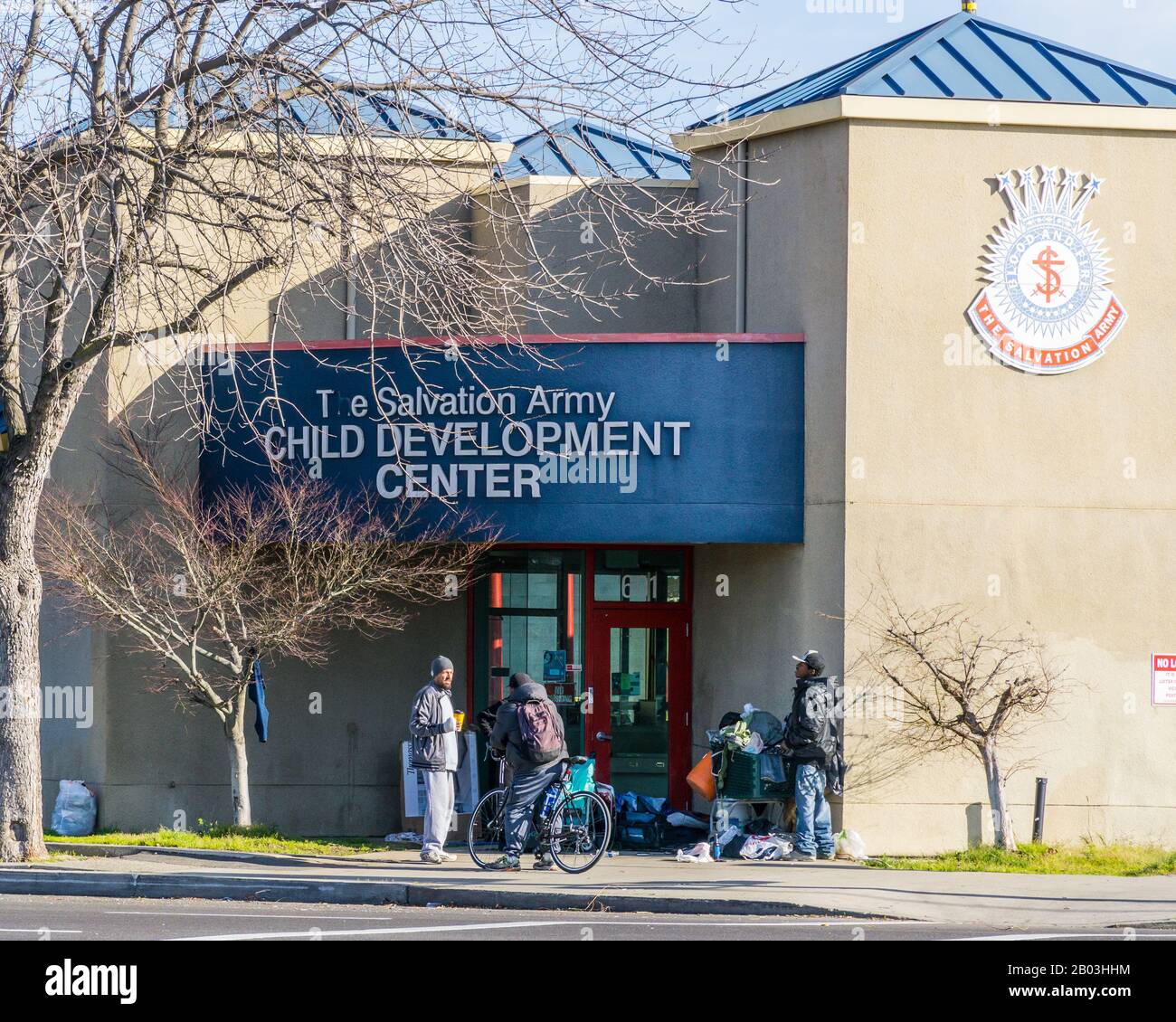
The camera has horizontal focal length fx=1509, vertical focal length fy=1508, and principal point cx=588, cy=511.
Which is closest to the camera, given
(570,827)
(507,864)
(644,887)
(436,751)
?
(644,887)

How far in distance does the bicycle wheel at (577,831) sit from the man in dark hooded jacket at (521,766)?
209 mm

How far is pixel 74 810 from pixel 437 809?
457 cm

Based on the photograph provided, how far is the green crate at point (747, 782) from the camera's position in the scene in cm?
1385

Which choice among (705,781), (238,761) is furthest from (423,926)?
(238,761)

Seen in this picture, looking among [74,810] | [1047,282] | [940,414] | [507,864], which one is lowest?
[74,810]

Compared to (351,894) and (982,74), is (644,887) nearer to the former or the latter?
(351,894)

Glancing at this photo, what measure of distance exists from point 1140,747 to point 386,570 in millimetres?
7361

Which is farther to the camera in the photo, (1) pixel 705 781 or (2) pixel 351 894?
(1) pixel 705 781

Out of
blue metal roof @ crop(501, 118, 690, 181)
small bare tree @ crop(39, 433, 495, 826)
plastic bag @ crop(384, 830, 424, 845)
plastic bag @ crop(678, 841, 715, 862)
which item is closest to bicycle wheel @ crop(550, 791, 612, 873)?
plastic bag @ crop(678, 841, 715, 862)

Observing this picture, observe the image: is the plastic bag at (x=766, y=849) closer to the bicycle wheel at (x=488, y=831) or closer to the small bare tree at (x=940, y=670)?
the small bare tree at (x=940, y=670)

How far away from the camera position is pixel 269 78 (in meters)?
11.9

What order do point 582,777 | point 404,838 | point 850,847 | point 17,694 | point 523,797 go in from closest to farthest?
point 523,797
point 17,694
point 582,777
point 850,847
point 404,838

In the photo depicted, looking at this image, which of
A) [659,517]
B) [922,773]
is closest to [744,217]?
[659,517]

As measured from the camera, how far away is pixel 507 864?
12.5m
